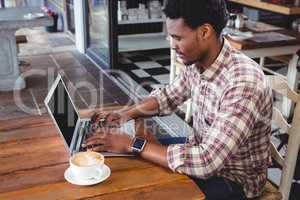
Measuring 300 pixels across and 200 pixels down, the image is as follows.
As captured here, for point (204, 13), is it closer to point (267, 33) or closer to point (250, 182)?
point (250, 182)

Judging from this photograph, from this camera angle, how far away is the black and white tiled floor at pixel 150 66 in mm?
4188

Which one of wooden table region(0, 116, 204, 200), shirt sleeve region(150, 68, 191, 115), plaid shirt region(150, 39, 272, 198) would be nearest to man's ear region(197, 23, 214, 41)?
plaid shirt region(150, 39, 272, 198)

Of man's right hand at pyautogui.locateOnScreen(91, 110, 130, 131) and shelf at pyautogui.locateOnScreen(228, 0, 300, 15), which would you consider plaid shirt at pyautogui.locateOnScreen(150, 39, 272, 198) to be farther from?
shelf at pyautogui.locateOnScreen(228, 0, 300, 15)

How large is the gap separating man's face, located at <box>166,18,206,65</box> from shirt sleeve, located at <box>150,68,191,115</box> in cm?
29

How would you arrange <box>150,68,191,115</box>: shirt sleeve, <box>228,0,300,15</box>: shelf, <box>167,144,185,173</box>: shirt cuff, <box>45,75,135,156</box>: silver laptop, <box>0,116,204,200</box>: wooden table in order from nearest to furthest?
<box>0,116,204,200</box>: wooden table, <box>167,144,185,173</box>: shirt cuff, <box>45,75,135,156</box>: silver laptop, <box>150,68,191,115</box>: shirt sleeve, <box>228,0,300,15</box>: shelf

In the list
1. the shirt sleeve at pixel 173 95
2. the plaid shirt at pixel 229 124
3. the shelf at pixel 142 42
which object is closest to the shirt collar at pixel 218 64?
the plaid shirt at pixel 229 124

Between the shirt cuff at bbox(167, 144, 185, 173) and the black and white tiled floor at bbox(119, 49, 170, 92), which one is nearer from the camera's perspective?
the shirt cuff at bbox(167, 144, 185, 173)

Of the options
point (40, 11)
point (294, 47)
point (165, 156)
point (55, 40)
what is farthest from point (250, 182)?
point (55, 40)

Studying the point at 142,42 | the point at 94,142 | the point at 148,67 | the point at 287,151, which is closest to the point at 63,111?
the point at 94,142

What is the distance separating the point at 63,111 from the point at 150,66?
3.45 meters

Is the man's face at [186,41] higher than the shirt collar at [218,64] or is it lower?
higher

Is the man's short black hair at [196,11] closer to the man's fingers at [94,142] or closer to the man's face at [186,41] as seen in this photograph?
the man's face at [186,41]

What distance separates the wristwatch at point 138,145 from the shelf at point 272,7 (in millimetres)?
3195

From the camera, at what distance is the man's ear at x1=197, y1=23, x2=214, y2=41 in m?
1.26
